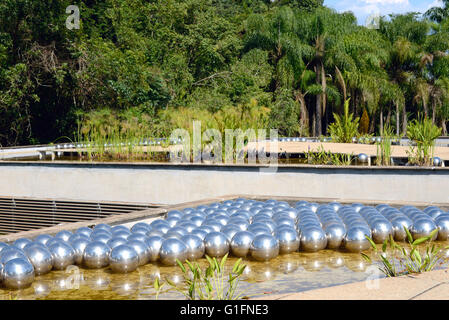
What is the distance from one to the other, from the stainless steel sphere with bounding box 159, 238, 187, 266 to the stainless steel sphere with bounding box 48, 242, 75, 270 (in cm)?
76

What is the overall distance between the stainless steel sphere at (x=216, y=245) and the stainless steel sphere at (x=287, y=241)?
0.51 m

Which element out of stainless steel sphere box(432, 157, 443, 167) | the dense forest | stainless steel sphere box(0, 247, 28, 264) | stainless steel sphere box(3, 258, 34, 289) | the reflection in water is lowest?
the reflection in water

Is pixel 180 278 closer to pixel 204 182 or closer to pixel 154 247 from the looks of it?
pixel 154 247

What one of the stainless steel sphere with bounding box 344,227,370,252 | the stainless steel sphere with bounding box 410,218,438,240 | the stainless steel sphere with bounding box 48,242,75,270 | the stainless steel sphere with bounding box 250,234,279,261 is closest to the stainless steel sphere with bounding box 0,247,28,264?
the stainless steel sphere with bounding box 48,242,75,270

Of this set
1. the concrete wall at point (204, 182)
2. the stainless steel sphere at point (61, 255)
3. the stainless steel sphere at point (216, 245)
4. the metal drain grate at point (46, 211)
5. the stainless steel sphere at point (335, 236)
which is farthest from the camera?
the metal drain grate at point (46, 211)

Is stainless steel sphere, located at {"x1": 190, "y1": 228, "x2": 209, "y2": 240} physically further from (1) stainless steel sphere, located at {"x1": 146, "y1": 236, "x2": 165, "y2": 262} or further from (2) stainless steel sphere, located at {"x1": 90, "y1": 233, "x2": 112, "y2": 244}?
(2) stainless steel sphere, located at {"x1": 90, "y1": 233, "x2": 112, "y2": 244}

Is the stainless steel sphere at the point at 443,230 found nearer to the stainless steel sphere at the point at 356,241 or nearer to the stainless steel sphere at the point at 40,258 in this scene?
the stainless steel sphere at the point at 356,241

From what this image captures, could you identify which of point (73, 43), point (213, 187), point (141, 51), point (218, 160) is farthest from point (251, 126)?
point (141, 51)

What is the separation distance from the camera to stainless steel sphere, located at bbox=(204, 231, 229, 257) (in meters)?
4.80

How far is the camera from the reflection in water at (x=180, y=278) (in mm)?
3912

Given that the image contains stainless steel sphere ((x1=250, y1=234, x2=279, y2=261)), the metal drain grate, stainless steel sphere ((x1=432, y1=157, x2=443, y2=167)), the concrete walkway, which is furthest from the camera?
the metal drain grate

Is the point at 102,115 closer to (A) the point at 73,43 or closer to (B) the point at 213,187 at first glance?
(A) the point at 73,43

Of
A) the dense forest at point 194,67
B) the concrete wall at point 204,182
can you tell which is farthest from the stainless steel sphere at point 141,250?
the dense forest at point 194,67
